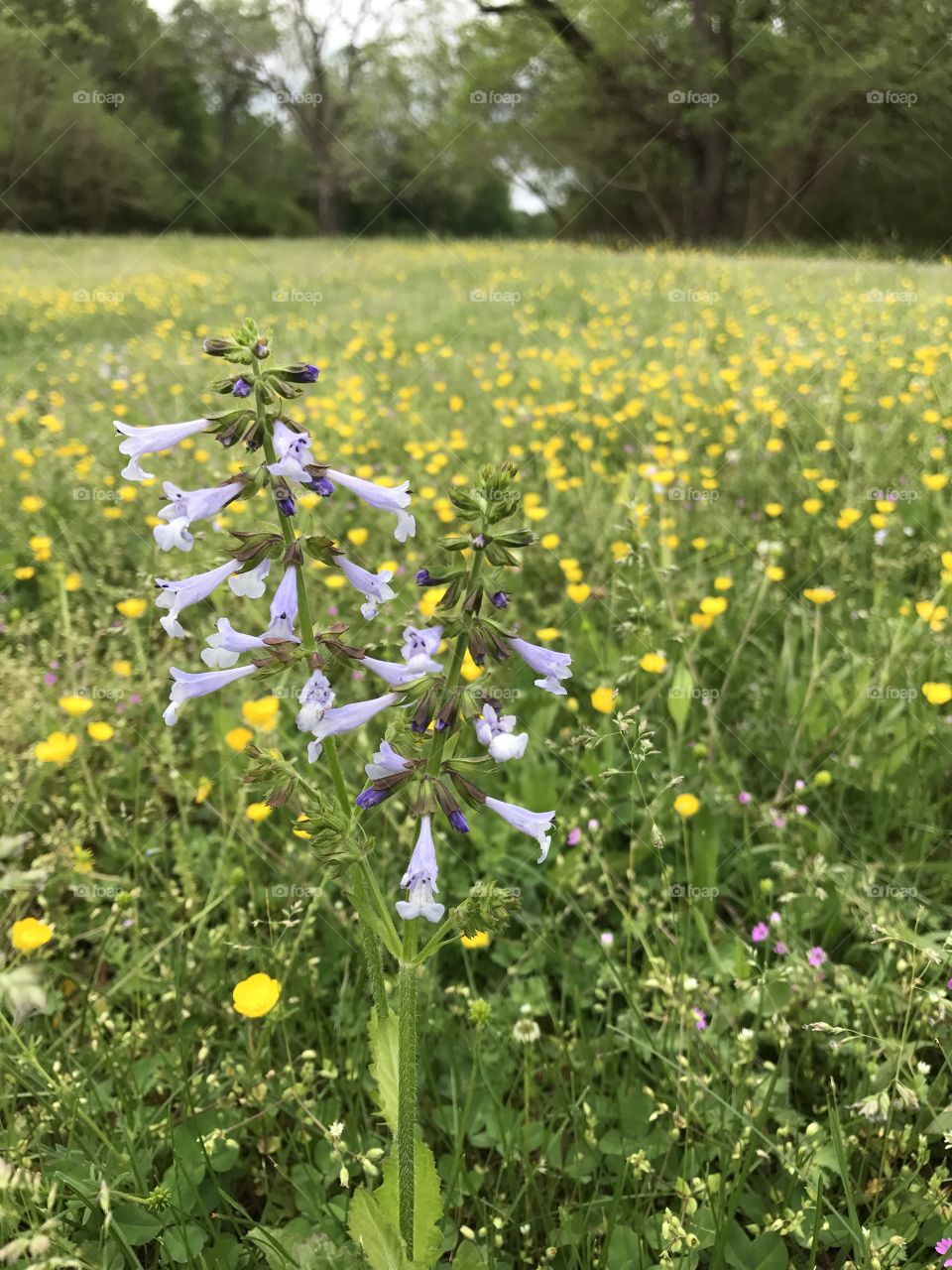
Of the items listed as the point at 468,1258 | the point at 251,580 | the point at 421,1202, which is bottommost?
the point at 468,1258

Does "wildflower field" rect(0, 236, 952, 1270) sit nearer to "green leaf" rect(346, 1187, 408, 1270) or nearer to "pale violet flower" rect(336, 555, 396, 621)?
"green leaf" rect(346, 1187, 408, 1270)

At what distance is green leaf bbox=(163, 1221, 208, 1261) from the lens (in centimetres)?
147

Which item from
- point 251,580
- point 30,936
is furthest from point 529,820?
point 30,936

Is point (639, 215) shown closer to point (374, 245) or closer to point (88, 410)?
point (374, 245)

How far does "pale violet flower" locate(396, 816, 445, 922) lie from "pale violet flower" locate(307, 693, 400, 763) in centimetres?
17

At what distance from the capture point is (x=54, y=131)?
25.7m

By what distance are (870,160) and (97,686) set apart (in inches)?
1293

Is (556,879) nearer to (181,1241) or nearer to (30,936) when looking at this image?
(181,1241)

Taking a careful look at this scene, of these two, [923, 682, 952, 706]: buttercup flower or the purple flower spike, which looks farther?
[923, 682, 952, 706]: buttercup flower

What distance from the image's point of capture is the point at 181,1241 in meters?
1.50

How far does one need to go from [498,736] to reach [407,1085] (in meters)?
0.57

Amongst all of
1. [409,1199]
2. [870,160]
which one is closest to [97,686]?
[409,1199]

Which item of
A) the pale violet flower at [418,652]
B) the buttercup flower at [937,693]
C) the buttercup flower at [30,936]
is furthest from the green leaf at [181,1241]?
the buttercup flower at [937,693]

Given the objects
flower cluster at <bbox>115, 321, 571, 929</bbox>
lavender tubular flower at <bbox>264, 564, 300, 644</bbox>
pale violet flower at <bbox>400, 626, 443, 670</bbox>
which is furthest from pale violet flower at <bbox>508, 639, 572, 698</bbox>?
lavender tubular flower at <bbox>264, 564, 300, 644</bbox>
